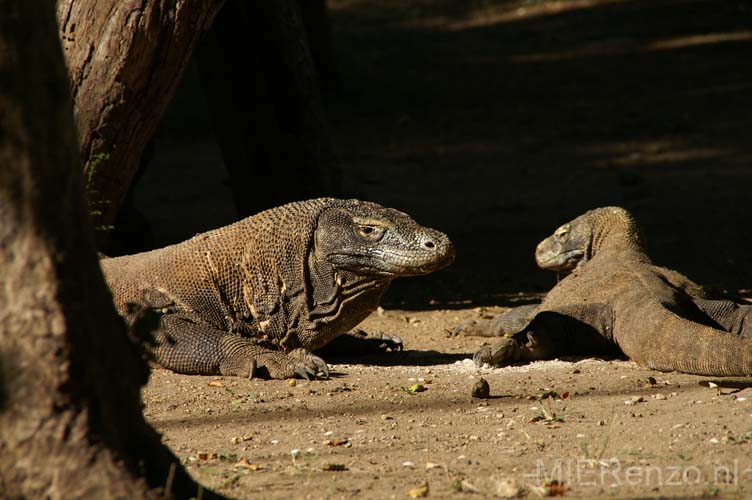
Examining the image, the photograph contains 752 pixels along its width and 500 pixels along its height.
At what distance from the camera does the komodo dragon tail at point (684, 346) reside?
5.19 m

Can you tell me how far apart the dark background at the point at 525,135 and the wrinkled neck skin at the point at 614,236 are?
999 mm

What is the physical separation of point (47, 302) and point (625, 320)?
156 inches

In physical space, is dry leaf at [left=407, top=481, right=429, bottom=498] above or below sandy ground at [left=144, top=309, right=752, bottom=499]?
above

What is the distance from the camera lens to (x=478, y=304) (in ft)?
26.3

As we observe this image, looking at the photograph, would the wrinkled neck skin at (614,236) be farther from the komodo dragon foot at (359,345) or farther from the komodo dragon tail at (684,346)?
the komodo dragon foot at (359,345)

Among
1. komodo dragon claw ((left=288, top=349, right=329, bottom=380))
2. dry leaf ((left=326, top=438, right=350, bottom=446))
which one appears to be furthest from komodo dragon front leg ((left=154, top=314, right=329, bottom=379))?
dry leaf ((left=326, top=438, right=350, bottom=446))

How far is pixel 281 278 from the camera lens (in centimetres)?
580

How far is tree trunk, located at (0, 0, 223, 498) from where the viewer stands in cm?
265

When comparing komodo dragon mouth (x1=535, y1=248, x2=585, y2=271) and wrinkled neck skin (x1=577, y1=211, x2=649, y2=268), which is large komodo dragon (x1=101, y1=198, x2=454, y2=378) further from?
Result: komodo dragon mouth (x1=535, y1=248, x2=585, y2=271)

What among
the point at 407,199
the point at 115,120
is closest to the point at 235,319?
the point at 115,120

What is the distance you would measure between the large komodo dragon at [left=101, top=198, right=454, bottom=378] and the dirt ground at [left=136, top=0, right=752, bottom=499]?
0.32m

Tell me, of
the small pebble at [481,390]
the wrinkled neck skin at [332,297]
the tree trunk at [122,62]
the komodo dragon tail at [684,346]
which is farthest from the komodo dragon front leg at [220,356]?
the komodo dragon tail at [684,346]

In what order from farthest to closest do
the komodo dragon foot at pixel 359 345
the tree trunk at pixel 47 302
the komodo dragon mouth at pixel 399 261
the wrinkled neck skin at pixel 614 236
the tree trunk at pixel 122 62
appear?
the wrinkled neck skin at pixel 614 236 → the komodo dragon foot at pixel 359 345 → the tree trunk at pixel 122 62 → the komodo dragon mouth at pixel 399 261 → the tree trunk at pixel 47 302

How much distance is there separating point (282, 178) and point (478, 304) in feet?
5.76
